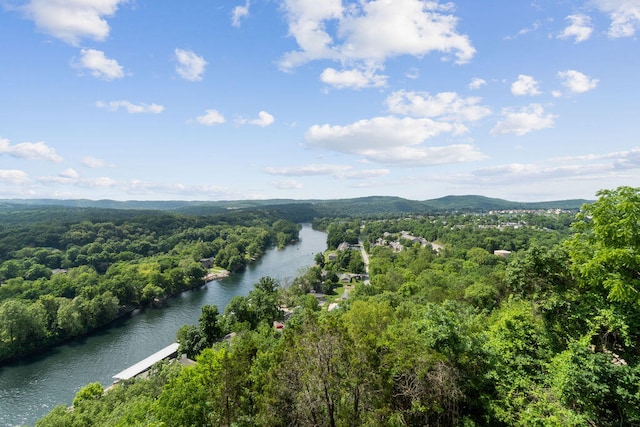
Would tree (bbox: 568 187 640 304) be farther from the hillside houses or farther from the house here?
the hillside houses

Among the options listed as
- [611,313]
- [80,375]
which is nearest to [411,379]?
[611,313]

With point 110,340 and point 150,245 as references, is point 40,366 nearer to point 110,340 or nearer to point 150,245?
point 110,340

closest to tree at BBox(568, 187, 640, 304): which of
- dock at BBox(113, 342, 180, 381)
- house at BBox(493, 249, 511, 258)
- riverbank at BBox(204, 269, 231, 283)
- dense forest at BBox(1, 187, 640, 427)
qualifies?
dense forest at BBox(1, 187, 640, 427)

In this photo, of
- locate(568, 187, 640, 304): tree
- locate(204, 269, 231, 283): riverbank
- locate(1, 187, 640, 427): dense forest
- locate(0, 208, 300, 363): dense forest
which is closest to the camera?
locate(1, 187, 640, 427): dense forest

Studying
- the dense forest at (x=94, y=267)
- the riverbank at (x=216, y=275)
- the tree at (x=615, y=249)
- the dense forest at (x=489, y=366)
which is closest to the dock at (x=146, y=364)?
the dense forest at (x=94, y=267)

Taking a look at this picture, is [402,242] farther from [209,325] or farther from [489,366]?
[489,366]

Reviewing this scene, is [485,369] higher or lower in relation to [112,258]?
higher

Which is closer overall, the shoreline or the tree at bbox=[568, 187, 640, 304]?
the tree at bbox=[568, 187, 640, 304]
